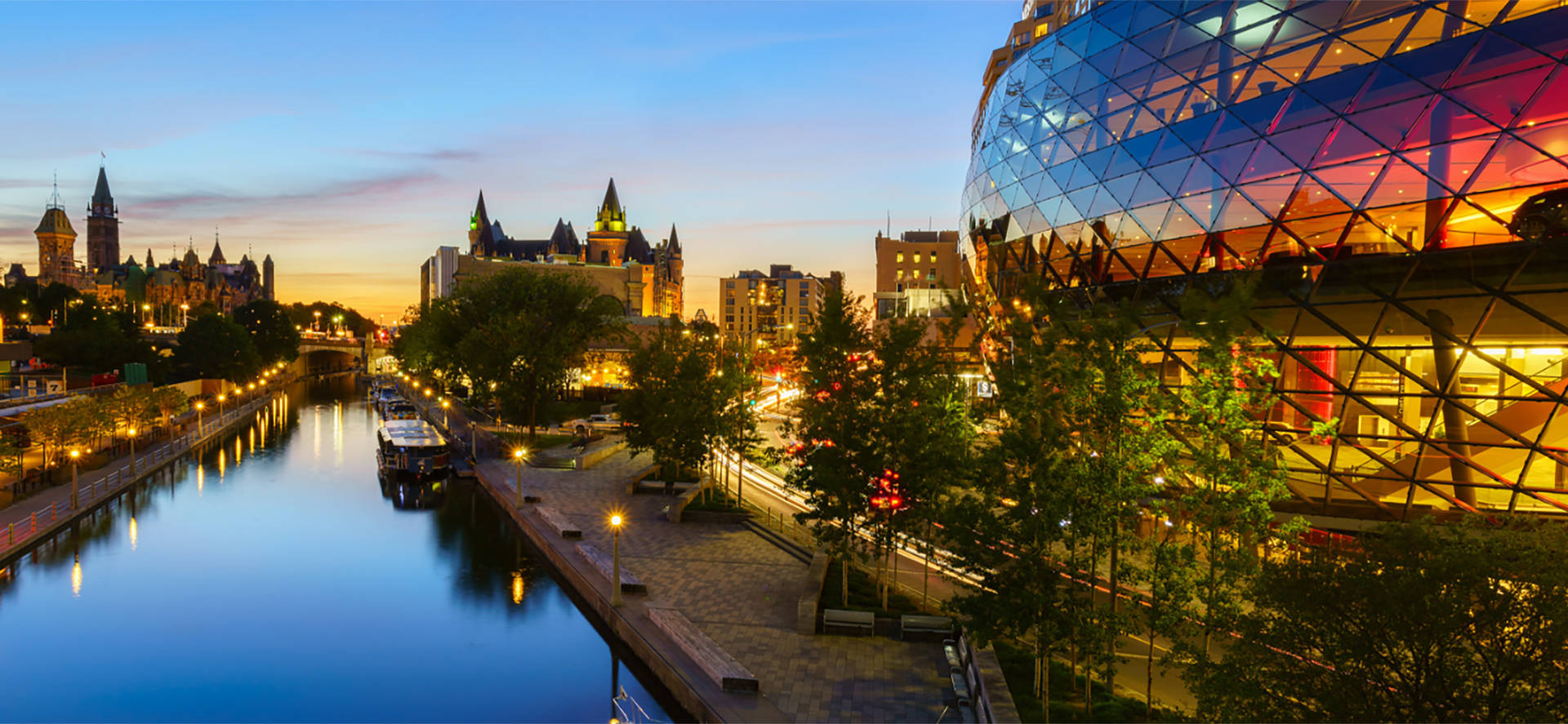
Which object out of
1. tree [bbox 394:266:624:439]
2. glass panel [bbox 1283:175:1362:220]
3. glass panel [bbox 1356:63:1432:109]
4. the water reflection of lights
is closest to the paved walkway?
glass panel [bbox 1283:175:1362:220]

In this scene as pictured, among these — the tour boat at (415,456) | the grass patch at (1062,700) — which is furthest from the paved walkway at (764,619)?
the tour boat at (415,456)

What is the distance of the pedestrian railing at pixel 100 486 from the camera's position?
28781 mm

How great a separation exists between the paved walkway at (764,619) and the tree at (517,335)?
18.4 metres

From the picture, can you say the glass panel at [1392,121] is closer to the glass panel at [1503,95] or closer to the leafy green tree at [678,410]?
the glass panel at [1503,95]

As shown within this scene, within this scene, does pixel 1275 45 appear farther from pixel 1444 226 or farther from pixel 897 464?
pixel 897 464

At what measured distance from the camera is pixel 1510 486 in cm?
1995

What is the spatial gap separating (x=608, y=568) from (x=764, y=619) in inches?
250

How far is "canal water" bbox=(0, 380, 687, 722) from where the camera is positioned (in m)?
19.0

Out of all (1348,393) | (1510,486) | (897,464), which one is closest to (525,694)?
(897,464)

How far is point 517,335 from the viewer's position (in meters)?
54.8

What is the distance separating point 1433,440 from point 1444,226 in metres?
5.31

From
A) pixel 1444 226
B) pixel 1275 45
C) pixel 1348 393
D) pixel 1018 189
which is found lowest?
pixel 1348 393

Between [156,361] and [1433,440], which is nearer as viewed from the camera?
[1433,440]

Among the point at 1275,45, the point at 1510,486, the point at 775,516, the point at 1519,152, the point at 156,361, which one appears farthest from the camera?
the point at 156,361
